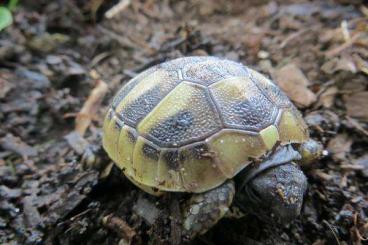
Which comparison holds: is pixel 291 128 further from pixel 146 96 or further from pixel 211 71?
pixel 146 96

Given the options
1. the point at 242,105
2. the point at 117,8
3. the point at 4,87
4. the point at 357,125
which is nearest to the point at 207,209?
the point at 242,105

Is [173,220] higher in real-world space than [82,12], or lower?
lower

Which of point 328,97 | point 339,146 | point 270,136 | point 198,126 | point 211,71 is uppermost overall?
point 211,71

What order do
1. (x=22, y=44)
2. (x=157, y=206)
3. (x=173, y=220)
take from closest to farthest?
(x=173, y=220) → (x=157, y=206) → (x=22, y=44)

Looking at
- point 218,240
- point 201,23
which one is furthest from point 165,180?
point 201,23

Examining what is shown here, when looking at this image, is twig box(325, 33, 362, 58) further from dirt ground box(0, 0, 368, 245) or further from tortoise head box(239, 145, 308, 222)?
tortoise head box(239, 145, 308, 222)

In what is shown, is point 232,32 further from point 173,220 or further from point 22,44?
point 173,220

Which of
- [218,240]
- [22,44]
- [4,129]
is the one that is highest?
[22,44]

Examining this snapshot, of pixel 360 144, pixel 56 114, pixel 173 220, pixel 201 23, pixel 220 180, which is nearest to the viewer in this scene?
pixel 220 180

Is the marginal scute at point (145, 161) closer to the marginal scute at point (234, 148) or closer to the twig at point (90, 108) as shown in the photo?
the marginal scute at point (234, 148)
